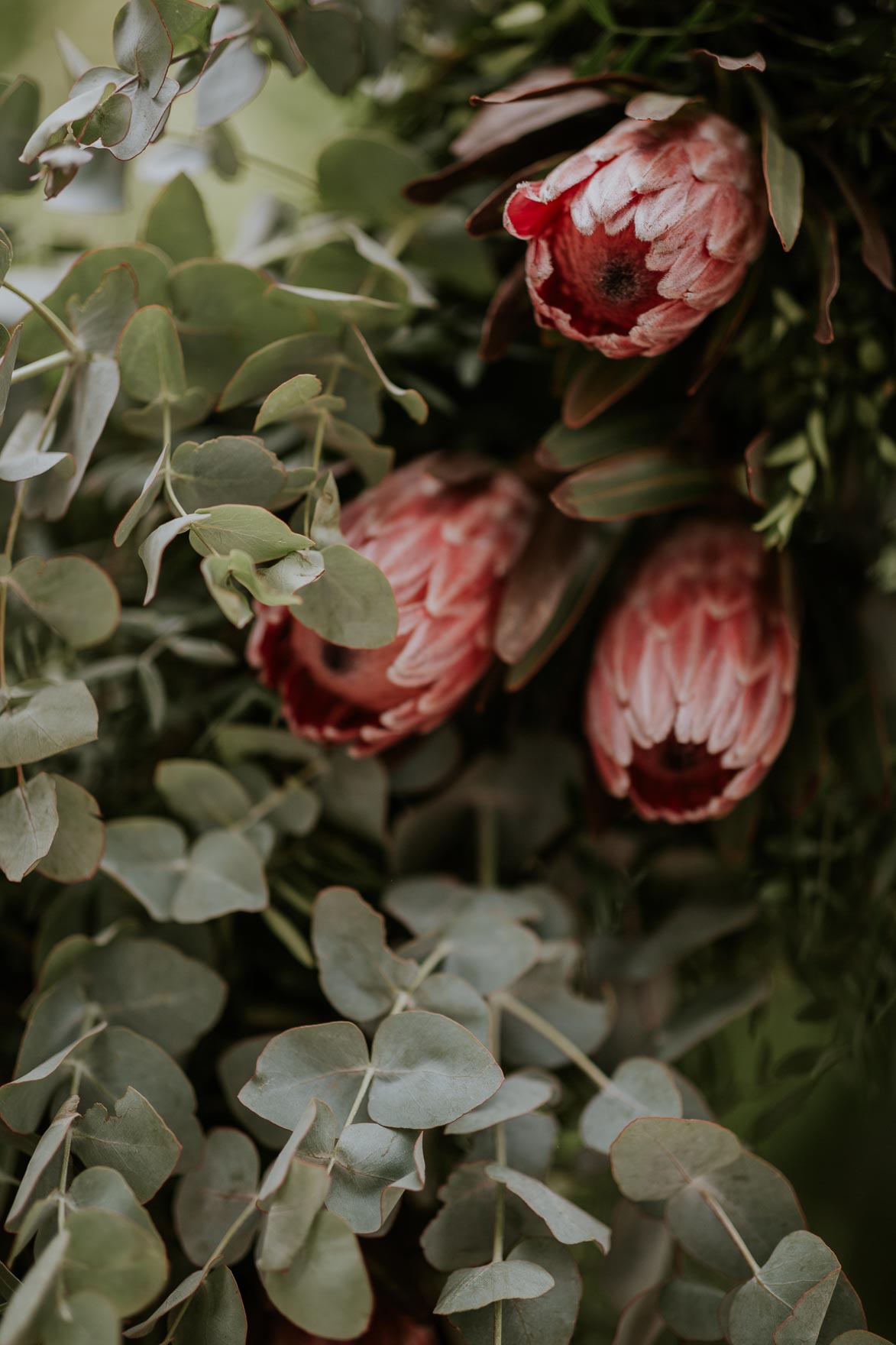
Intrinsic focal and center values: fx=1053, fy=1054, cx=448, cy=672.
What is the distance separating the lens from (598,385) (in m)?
0.47

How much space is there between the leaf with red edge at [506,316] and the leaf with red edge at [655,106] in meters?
0.08

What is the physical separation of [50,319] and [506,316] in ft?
0.64

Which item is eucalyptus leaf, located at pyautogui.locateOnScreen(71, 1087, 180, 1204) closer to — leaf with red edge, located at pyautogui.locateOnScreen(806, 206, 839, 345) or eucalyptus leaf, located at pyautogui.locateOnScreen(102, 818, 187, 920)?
→ eucalyptus leaf, located at pyautogui.locateOnScreen(102, 818, 187, 920)

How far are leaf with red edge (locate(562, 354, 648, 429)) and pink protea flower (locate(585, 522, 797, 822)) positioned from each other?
94 mm

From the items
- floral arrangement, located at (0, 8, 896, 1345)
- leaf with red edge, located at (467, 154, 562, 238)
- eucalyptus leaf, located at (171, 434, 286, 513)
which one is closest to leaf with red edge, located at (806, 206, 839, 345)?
floral arrangement, located at (0, 8, 896, 1345)

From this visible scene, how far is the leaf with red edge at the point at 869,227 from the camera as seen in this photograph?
43 centimetres

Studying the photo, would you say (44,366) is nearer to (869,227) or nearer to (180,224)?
(180,224)

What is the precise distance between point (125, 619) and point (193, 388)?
0.14 m

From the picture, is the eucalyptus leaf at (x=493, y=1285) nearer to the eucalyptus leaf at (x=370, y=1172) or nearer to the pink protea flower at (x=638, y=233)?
the eucalyptus leaf at (x=370, y=1172)

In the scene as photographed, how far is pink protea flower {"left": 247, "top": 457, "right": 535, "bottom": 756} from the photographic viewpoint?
0.48m

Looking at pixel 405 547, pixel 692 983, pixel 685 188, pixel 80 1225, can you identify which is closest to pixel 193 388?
pixel 405 547

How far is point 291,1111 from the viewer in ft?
1.32

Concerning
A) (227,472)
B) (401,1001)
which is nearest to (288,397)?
(227,472)

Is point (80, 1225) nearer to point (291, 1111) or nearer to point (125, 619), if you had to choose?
point (291, 1111)
